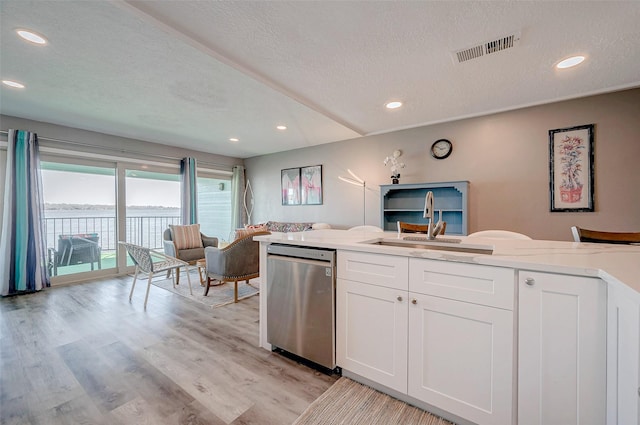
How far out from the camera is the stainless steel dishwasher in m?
1.77

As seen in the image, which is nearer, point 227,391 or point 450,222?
point 227,391

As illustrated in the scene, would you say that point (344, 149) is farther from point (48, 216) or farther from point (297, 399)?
point (48, 216)

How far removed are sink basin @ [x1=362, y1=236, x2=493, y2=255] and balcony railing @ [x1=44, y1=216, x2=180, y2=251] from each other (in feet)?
15.6

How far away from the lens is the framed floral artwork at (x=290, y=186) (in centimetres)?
550

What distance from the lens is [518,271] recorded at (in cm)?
119

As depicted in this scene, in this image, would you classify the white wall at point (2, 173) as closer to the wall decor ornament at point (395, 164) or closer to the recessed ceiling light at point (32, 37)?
the recessed ceiling light at point (32, 37)

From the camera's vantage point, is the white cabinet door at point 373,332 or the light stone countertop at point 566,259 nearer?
the light stone countertop at point 566,259

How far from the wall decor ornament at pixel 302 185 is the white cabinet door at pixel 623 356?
4.39 m

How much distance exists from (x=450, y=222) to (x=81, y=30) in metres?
4.36

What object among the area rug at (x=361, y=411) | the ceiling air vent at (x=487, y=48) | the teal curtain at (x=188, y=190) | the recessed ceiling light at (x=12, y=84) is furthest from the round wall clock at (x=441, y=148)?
the recessed ceiling light at (x=12, y=84)

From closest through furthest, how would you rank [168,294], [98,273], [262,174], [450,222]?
[168,294]
[450,222]
[98,273]
[262,174]

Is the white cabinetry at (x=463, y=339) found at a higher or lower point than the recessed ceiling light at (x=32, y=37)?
lower

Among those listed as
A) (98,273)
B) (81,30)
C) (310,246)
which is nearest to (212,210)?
(98,273)

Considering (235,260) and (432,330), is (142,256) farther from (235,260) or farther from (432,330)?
(432,330)
